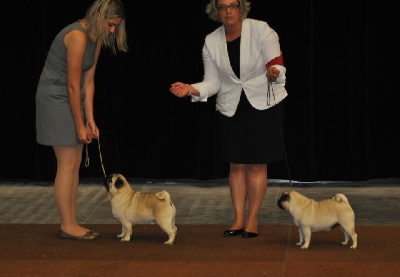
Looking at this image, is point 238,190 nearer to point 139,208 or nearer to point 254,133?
point 254,133

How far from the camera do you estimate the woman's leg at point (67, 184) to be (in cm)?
518

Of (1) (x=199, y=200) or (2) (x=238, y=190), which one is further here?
(1) (x=199, y=200)

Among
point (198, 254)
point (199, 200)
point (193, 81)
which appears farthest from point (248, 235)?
point (193, 81)

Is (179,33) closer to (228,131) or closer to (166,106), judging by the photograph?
(166,106)

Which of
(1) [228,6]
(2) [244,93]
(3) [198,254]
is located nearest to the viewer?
(3) [198,254]

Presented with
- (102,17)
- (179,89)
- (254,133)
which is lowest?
(254,133)

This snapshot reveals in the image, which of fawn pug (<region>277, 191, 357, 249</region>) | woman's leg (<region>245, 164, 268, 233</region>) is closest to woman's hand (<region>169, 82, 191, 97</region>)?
woman's leg (<region>245, 164, 268, 233</region>)

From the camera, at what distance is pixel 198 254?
4891mm

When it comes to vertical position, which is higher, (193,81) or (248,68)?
(248,68)

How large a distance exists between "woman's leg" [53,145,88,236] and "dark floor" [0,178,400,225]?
62cm

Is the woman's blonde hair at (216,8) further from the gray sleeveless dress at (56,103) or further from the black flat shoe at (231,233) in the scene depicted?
the black flat shoe at (231,233)

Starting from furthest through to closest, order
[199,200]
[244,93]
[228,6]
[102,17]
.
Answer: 1. [199,200]
2. [244,93]
3. [228,6]
4. [102,17]

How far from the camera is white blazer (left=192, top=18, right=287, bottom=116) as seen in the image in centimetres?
516

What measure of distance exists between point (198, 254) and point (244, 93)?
0.87 metres
